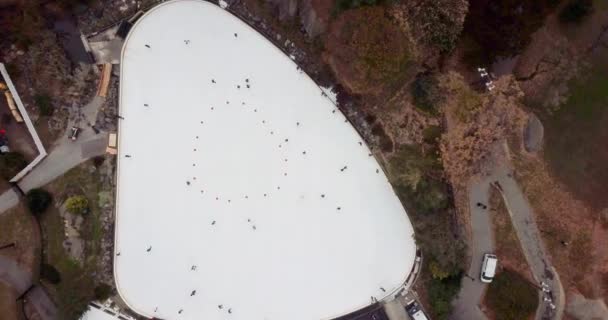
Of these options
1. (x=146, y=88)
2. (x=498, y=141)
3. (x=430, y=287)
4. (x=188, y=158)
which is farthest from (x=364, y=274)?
(x=146, y=88)

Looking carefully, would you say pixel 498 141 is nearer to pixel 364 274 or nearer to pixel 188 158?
pixel 364 274

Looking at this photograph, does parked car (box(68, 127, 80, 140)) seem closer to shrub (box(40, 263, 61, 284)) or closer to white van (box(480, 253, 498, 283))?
shrub (box(40, 263, 61, 284))

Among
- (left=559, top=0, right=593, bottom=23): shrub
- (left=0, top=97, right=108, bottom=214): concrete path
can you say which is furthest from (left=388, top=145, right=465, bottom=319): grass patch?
(left=0, top=97, right=108, bottom=214): concrete path

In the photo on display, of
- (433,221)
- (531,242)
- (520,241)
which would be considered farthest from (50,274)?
(531,242)

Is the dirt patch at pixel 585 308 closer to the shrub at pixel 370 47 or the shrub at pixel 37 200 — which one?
the shrub at pixel 370 47

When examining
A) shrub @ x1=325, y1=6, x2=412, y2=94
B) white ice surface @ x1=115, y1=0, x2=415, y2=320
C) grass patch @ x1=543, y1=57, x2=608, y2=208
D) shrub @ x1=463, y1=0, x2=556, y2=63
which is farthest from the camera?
white ice surface @ x1=115, y1=0, x2=415, y2=320

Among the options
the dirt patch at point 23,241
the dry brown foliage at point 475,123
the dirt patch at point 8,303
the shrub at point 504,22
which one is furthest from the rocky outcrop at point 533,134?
the dirt patch at point 8,303
